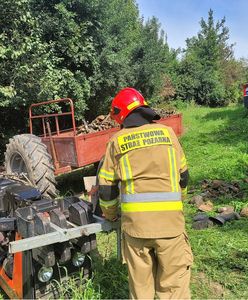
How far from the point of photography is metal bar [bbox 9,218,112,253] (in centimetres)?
291

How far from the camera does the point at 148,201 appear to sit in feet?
9.38

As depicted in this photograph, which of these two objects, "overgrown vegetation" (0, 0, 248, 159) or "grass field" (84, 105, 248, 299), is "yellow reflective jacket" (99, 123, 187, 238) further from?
"overgrown vegetation" (0, 0, 248, 159)

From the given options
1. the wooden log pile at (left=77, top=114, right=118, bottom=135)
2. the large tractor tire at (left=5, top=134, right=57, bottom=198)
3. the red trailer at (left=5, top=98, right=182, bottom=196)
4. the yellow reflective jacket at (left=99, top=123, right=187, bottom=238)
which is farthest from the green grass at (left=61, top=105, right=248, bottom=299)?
the wooden log pile at (left=77, top=114, right=118, bottom=135)

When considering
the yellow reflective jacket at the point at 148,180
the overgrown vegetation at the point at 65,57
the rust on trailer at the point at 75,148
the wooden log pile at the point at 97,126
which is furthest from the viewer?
the overgrown vegetation at the point at 65,57

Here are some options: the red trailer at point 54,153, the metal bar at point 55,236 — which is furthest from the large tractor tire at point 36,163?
the metal bar at point 55,236

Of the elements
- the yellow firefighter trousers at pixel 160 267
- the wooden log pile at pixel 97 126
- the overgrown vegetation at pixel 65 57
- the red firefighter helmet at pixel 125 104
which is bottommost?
the yellow firefighter trousers at pixel 160 267

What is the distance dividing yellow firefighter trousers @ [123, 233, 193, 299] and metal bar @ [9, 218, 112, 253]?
0.38 metres

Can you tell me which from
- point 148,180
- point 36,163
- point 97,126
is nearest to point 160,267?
point 148,180

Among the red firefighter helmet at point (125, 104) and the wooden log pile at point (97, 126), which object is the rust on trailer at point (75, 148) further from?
the red firefighter helmet at point (125, 104)

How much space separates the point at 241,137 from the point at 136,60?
7.56 m

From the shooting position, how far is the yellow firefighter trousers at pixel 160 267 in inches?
113

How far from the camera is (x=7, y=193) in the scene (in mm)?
4012

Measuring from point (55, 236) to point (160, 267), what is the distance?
2.70ft

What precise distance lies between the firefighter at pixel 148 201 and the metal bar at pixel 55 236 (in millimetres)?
332
